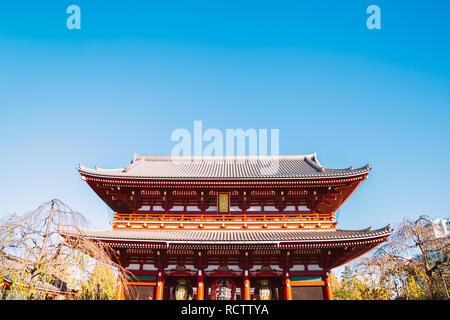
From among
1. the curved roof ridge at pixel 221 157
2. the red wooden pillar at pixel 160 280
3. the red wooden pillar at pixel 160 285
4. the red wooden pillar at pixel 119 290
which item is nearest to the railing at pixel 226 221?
the red wooden pillar at pixel 160 280

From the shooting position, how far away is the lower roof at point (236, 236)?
1352 cm

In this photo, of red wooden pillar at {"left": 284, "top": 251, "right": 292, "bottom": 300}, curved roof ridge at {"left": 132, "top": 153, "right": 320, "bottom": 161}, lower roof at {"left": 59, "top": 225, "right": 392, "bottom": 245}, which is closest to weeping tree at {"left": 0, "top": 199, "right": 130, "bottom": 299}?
lower roof at {"left": 59, "top": 225, "right": 392, "bottom": 245}

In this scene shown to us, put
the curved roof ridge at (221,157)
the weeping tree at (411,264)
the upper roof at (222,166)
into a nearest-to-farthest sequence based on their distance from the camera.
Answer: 1. the weeping tree at (411,264)
2. the upper roof at (222,166)
3. the curved roof ridge at (221,157)

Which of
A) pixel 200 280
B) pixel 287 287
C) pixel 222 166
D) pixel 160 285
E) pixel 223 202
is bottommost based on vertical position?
pixel 287 287

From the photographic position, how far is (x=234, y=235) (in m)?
14.7

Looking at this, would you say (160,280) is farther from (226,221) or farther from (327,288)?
(327,288)

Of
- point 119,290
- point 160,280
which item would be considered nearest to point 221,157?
point 160,280

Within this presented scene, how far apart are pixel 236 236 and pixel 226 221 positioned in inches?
69.9

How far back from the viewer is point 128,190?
16812mm

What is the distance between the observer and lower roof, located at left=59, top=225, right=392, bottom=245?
532 inches

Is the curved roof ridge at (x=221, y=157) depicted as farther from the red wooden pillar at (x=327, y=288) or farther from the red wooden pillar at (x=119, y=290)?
the red wooden pillar at (x=119, y=290)
